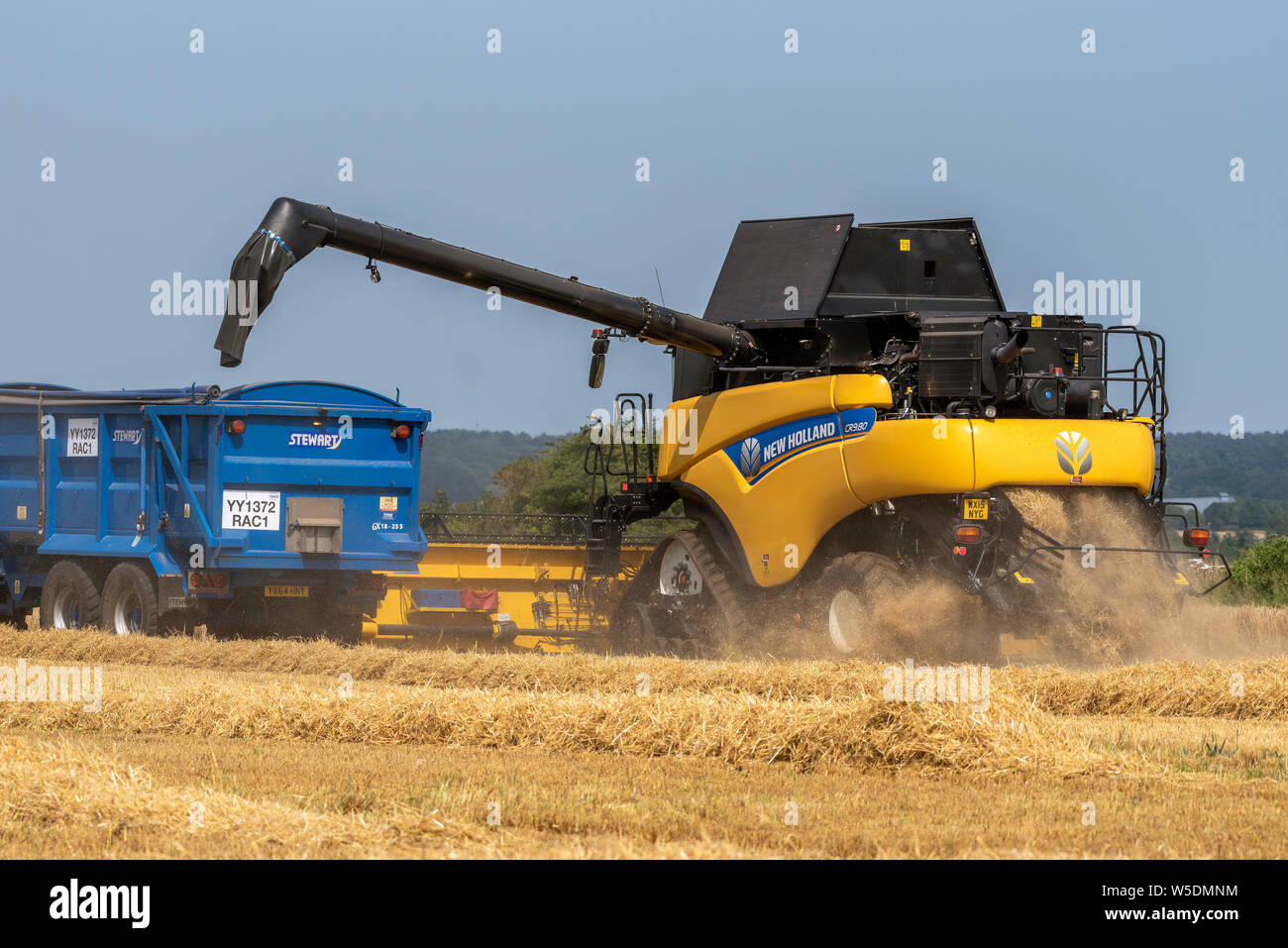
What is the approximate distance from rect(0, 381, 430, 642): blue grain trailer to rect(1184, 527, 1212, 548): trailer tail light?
7.42m

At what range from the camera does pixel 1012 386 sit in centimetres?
1239

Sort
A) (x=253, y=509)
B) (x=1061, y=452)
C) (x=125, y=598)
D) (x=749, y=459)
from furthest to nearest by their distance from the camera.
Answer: (x=125, y=598) < (x=253, y=509) < (x=749, y=459) < (x=1061, y=452)

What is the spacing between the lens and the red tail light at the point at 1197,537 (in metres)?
12.8

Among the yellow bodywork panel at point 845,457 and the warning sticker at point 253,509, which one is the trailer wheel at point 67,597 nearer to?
the warning sticker at point 253,509

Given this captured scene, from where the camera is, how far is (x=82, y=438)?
16.2 m

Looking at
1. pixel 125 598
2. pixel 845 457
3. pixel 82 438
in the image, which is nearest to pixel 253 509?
pixel 125 598

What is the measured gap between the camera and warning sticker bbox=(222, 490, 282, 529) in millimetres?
15133

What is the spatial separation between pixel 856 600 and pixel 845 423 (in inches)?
56.4

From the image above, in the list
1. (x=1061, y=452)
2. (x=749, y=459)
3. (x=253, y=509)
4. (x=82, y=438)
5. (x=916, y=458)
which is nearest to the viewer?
(x=916, y=458)

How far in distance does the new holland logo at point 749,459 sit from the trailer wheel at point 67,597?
693cm

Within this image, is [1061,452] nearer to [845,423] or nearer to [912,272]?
[845,423]

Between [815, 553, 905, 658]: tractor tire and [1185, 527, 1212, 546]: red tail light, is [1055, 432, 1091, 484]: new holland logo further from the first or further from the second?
[815, 553, 905, 658]: tractor tire

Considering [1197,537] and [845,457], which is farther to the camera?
[1197,537]
